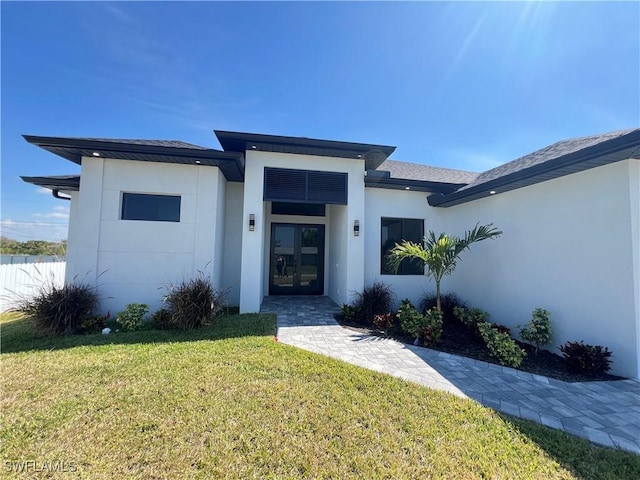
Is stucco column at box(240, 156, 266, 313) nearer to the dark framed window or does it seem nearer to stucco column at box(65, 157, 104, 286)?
the dark framed window

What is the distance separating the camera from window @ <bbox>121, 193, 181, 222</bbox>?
25.5ft

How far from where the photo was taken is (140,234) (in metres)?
7.68

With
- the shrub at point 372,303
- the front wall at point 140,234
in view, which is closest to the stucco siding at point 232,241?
the front wall at point 140,234

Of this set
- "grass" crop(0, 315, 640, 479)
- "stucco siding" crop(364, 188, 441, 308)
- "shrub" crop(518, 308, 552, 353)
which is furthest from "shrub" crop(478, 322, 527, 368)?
"stucco siding" crop(364, 188, 441, 308)

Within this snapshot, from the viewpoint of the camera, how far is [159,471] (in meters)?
2.45

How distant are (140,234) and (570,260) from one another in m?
11.1

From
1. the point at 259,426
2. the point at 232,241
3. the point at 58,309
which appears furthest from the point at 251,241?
the point at 259,426

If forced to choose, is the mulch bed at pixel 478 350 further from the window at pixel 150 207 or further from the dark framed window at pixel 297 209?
the window at pixel 150 207

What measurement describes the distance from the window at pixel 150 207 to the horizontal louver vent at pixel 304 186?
111 inches

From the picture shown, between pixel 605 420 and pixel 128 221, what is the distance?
424 inches

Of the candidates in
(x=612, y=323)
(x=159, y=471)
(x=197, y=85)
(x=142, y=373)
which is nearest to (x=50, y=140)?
(x=197, y=85)

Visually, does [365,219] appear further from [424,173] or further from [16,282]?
[16,282]

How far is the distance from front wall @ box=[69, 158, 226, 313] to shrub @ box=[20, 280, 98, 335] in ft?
2.71

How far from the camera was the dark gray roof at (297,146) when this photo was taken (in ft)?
23.8
